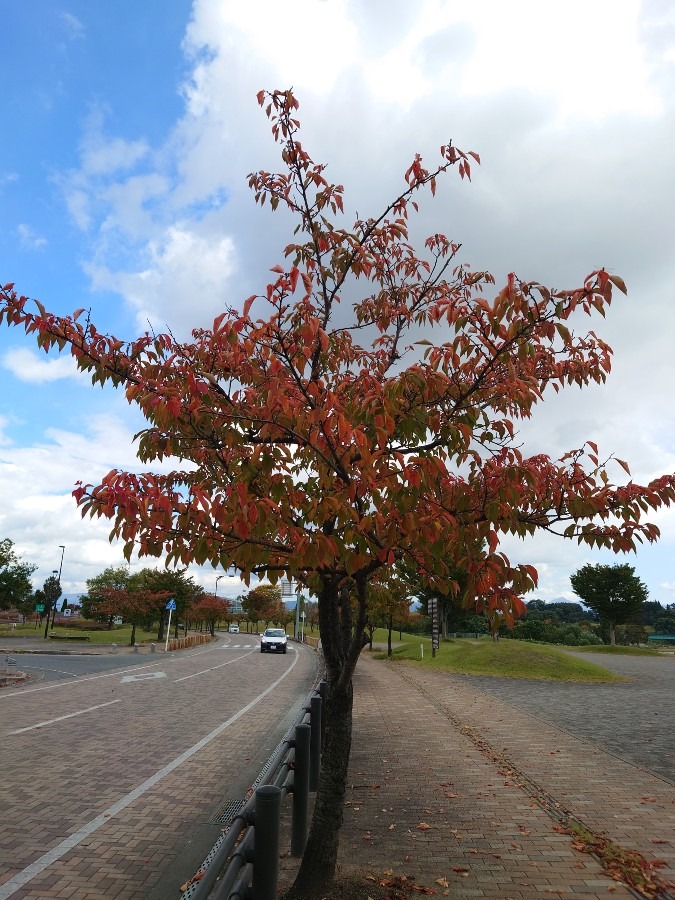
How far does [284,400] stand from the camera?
3197 millimetres

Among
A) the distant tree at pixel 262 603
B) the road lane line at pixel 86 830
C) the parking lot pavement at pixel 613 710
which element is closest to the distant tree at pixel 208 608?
the distant tree at pixel 262 603

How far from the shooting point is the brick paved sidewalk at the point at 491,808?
15.4ft

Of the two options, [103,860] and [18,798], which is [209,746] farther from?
[103,860]

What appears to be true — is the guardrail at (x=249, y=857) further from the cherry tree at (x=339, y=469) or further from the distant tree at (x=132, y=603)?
the distant tree at (x=132, y=603)

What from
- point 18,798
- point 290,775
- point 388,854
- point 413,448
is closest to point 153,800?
point 18,798

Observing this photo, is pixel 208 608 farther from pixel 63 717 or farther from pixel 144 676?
pixel 63 717

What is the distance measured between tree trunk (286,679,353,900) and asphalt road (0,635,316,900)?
1092 mm

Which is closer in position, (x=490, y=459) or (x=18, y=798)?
(x=490, y=459)

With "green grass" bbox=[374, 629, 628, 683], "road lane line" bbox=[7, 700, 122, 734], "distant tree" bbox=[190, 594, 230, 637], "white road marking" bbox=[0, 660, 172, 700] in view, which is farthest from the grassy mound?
"distant tree" bbox=[190, 594, 230, 637]

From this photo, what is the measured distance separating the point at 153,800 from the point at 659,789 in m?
6.08

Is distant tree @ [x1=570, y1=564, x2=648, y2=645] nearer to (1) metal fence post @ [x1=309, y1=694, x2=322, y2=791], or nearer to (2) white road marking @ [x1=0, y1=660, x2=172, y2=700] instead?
(2) white road marking @ [x1=0, y1=660, x2=172, y2=700]

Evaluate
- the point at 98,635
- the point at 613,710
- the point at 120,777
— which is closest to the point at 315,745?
the point at 120,777

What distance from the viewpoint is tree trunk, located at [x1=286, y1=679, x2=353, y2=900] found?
13.9 feet

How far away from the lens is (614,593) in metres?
56.1
